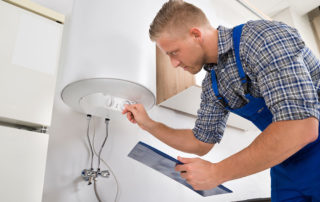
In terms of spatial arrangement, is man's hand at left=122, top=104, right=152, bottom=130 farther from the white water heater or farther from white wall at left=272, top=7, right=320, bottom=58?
white wall at left=272, top=7, right=320, bottom=58

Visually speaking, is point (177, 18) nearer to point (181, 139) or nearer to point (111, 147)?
point (181, 139)

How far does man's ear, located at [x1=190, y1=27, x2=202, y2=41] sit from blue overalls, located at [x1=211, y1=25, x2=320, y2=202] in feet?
0.41

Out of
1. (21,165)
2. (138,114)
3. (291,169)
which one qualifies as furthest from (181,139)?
(21,165)

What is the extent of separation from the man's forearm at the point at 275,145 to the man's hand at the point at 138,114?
0.49 m

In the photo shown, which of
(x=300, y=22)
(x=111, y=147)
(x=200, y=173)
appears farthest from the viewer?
(x=300, y=22)

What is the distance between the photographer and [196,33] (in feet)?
3.05

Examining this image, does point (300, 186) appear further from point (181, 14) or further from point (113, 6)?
point (113, 6)

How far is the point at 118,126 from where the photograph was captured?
147cm

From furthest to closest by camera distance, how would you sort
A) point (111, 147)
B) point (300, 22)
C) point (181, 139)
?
point (300, 22) < point (111, 147) < point (181, 139)

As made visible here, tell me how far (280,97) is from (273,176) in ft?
1.24

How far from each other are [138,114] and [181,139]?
21cm

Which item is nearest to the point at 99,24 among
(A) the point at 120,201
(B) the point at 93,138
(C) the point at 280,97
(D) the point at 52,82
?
(D) the point at 52,82

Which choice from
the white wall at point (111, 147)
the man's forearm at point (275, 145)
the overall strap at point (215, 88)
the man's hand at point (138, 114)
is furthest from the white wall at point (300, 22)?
the man's forearm at point (275, 145)

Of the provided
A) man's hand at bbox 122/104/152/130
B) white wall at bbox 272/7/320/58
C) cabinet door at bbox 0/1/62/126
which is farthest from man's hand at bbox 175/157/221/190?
white wall at bbox 272/7/320/58
